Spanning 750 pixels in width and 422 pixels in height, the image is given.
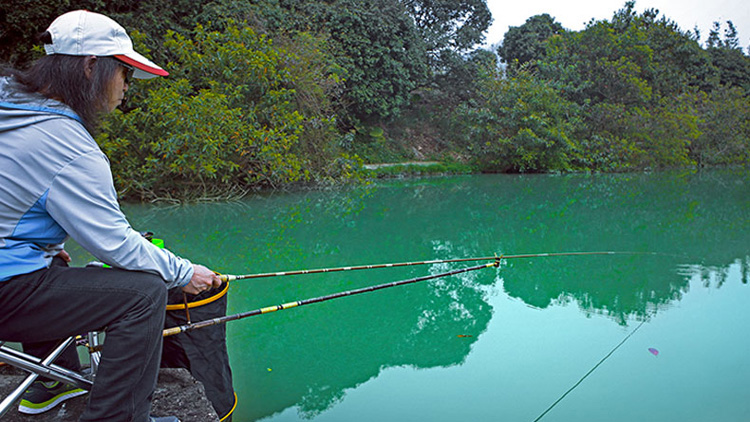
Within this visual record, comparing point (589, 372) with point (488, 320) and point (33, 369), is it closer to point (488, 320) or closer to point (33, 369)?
point (488, 320)

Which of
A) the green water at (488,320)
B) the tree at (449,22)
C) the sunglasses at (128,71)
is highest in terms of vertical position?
the tree at (449,22)

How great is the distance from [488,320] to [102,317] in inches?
93.1

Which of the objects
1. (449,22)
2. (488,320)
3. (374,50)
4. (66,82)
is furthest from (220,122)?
(449,22)

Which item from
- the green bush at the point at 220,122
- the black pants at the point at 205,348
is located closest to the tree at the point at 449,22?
the green bush at the point at 220,122

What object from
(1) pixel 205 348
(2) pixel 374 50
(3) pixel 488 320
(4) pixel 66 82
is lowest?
(3) pixel 488 320

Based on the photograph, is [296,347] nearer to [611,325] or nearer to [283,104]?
[611,325]

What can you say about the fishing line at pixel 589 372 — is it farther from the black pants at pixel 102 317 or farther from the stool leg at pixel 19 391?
the stool leg at pixel 19 391

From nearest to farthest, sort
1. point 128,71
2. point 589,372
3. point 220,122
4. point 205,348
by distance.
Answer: point 128,71 → point 205,348 → point 589,372 → point 220,122

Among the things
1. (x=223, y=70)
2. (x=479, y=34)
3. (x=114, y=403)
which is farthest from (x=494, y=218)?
(x=479, y=34)

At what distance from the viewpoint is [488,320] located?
3.13 m

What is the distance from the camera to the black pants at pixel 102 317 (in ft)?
3.68

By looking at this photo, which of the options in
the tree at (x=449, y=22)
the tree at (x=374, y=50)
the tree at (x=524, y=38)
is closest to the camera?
the tree at (x=374, y=50)

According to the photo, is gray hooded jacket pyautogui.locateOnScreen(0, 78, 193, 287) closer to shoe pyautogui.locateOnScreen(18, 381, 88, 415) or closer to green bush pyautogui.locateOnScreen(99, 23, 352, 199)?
shoe pyautogui.locateOnScreen(18, 381, 88, 415)

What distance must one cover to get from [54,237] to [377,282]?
2900 millimetres
